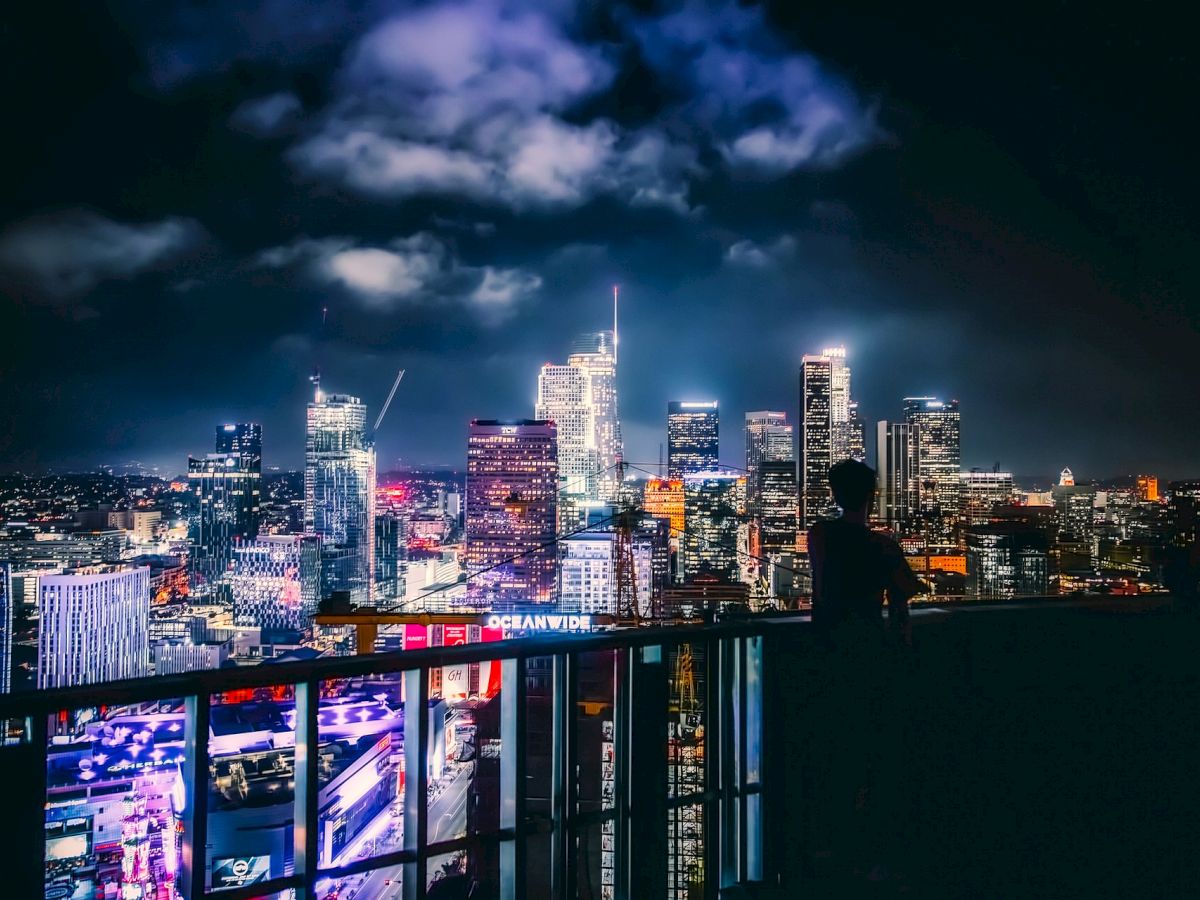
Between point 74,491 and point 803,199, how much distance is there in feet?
78.4

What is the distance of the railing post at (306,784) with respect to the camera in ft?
4.93

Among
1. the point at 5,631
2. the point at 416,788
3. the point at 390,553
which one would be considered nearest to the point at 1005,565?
the point at 416,788

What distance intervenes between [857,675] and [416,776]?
1448 mm

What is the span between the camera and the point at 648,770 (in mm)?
2014

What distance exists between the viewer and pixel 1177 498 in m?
3.44

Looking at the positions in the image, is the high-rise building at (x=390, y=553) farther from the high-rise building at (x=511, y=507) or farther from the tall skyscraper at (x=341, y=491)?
the high-rise building at (x=511, y=507)

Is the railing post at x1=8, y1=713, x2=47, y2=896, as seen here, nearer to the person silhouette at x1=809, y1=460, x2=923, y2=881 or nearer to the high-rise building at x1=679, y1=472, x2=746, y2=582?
the person silhouette at x1=809, y1=460, x2=923, y2=881

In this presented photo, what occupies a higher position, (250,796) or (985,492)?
(985,492)

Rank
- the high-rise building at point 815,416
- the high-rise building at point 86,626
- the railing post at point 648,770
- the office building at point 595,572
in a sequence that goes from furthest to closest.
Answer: the high-rise building at point 815,416
the office building at point 595,572
the high-rise building at point 86,626
the railing post at point 648,770

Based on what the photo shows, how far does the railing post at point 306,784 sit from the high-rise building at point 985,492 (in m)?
21.3

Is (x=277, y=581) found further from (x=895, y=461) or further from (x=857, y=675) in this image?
(x=857, y=675)

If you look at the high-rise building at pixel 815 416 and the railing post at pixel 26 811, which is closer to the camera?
the railing post at pixel 26 811

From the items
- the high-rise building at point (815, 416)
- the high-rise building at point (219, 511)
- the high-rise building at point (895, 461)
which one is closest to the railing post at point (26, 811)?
the high-rise building at point (895, 461)

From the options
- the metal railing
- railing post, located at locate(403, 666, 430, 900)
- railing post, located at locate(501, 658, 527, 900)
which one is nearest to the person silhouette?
the metal railing
